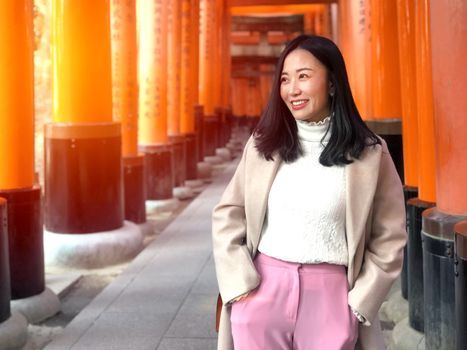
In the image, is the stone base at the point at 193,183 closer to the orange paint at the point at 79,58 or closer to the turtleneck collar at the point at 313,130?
the orange paint at the point at 79,58

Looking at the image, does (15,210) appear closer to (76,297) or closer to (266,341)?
(76,297)

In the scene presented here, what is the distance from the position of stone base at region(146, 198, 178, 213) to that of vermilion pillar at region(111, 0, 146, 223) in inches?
56.0

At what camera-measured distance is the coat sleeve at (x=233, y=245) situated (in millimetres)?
1771

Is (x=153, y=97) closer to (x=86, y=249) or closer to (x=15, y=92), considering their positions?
(x=86, y=249)

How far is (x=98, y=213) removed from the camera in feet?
19.2

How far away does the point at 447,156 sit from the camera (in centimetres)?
287

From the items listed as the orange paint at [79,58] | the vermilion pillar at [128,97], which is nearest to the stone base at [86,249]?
the orange paint at [79,58]

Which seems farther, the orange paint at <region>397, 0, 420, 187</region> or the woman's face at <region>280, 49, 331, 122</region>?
the orange paint at <region>397, 0, 420, 187</region>

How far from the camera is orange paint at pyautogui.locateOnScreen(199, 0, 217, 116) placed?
14.9 meters

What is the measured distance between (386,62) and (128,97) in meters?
3.09

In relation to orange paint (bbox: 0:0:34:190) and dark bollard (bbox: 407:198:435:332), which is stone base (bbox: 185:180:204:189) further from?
dark bollard (bbox: 407:198:435:332)

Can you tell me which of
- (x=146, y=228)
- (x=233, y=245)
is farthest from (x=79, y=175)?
(x=233, y=245)

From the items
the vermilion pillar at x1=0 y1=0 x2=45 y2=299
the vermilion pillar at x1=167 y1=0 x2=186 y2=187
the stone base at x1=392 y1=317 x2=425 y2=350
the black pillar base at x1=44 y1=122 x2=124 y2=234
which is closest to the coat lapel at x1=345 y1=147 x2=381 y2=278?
the stone base at x1=392 y1=317 x2=425 y2=350

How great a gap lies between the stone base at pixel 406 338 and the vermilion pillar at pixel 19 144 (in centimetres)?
225
